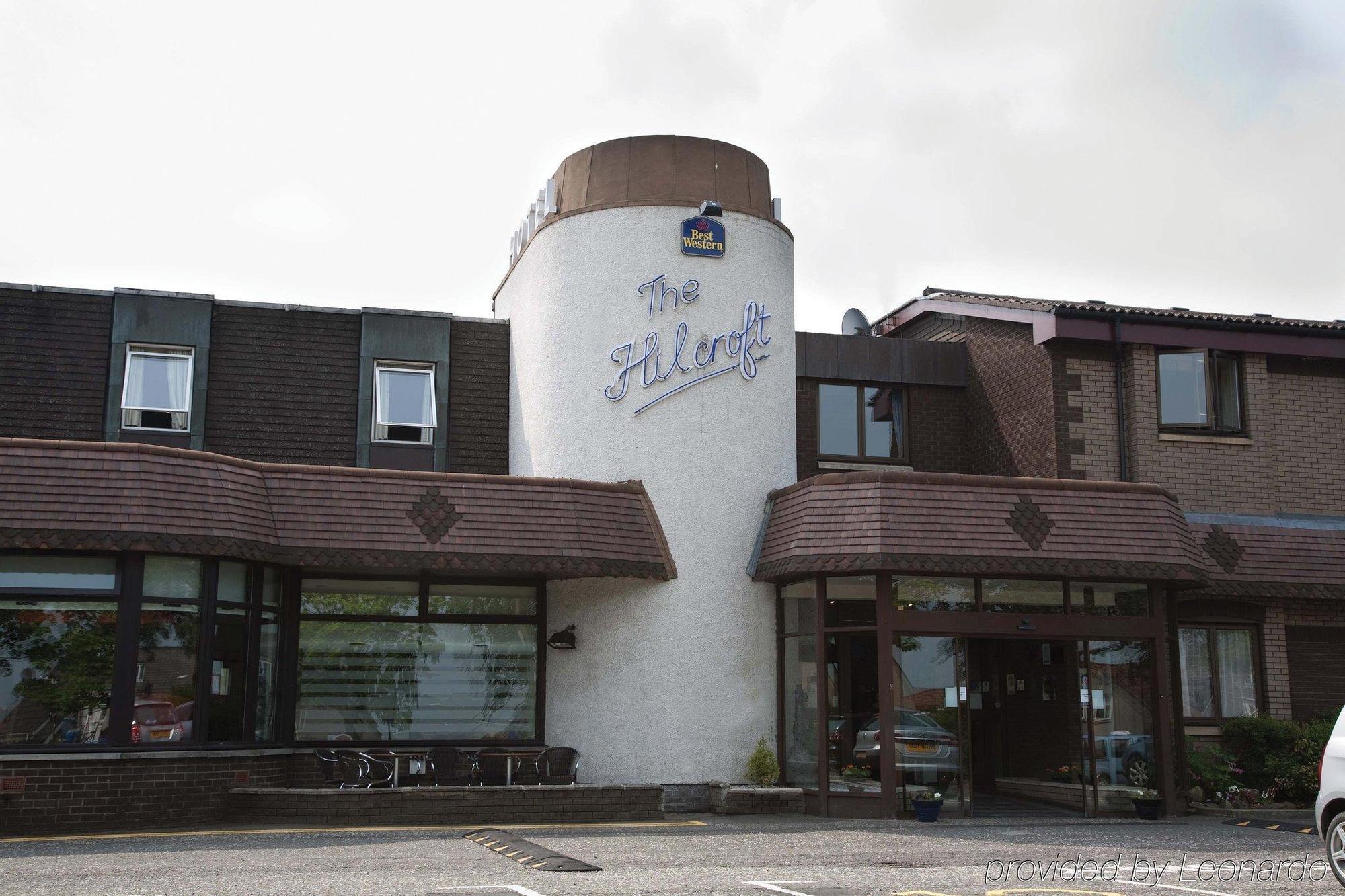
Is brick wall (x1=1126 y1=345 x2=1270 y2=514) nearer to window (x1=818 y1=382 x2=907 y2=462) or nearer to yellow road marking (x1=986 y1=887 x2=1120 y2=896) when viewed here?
window (x1=818 y1=382 x2=907 y2=462)

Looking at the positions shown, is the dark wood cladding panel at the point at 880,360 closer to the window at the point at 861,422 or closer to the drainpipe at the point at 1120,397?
the window at the point at 861,422

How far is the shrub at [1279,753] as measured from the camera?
58.3 ft

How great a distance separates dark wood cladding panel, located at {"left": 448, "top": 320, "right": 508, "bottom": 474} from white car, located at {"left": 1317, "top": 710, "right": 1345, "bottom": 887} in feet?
38.2

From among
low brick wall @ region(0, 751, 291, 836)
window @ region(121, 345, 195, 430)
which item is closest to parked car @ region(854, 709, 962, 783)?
low brick wall @ region(0, 751, 291, 836)

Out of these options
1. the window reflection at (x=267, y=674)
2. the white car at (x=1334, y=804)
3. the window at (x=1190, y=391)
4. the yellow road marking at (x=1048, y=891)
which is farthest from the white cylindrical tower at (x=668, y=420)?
the white car at (x=1334, y=804)

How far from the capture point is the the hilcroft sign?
18.0m

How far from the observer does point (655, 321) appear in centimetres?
1808

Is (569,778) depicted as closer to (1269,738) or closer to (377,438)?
(377,438)

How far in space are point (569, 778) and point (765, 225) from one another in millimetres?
7875

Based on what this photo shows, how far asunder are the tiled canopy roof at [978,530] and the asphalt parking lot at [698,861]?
305 cm

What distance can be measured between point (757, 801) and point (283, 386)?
8.50 metres

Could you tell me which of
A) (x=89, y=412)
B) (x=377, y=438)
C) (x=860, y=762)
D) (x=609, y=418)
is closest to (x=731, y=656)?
(x=860, y=762)

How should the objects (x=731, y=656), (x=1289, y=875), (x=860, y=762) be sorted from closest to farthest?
(x=1289, y=875) → (x=860, y=762) → (x=731, y=656)

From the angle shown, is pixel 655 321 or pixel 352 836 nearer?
pixel 352 836
